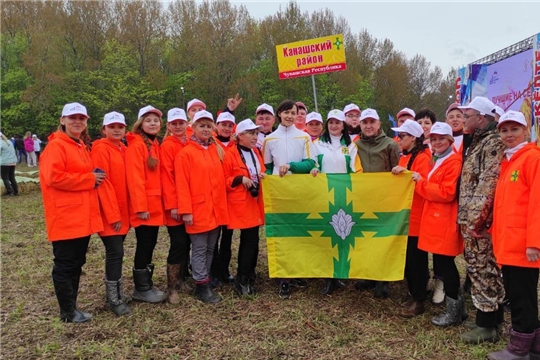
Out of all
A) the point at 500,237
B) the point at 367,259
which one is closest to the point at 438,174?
the point at 500,237

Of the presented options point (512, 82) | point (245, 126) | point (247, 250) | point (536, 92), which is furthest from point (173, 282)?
point (512, 82)

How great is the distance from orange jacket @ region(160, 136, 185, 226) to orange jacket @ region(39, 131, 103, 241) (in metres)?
0.80

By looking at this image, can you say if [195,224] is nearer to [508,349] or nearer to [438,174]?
[438,174]

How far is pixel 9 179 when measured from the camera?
12.6m

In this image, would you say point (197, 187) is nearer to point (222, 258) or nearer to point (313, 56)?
point (222, 258)

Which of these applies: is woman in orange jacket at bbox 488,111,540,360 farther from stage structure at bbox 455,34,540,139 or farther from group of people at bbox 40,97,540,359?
stage structure at bbox 455,34,540,139

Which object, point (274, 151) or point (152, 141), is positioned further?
point (274, 151)

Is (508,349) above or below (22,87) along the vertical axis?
below

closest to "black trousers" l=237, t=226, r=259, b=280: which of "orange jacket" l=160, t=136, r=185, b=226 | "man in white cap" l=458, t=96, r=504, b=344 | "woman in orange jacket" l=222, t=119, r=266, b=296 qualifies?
"woman in orange jacket" l=222, t=119, r=266, b=296

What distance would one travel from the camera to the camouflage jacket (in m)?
3.47

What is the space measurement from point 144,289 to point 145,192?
1.20 metres

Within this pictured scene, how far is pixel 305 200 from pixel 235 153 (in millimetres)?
1011

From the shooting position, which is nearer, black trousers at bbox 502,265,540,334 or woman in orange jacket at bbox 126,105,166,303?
black trousers at bbox 502,265,540,334

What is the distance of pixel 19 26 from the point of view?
3341 centimetres
